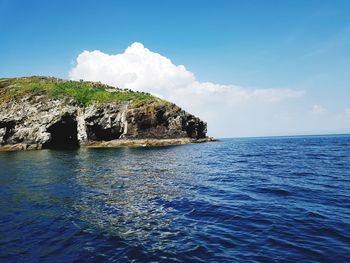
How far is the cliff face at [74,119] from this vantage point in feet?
287

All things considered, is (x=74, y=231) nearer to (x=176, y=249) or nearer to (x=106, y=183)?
(x=176, y=249)

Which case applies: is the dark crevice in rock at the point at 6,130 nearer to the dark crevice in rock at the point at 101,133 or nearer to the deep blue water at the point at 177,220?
the dark crevice in rock at the point at 101,133

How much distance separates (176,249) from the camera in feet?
37.3

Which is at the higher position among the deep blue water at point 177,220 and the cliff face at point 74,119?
the cliff face at point 74,119

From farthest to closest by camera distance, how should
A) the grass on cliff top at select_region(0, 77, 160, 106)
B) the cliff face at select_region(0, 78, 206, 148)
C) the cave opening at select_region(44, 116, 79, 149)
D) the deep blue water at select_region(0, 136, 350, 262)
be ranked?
1. the grass on cliff top at select_region(0, 77, 160, 106)
2. the cave opening at select_region(44, 116, 79, 149)
3. the cliff face at select_region(0, 78, 206, 148)
4. the deep blue water at select_region(0, 136, 350, 262)

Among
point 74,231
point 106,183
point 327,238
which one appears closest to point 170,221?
point 74,231

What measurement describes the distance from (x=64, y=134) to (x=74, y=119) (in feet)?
25.7

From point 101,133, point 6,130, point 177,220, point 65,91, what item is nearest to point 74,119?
point 101,133

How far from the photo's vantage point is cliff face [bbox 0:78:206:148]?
3440 inches

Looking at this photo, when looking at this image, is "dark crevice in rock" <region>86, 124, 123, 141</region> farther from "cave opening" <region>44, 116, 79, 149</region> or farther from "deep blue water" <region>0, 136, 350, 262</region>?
"deep blue water" <region>0, 136, 350, 262</region>

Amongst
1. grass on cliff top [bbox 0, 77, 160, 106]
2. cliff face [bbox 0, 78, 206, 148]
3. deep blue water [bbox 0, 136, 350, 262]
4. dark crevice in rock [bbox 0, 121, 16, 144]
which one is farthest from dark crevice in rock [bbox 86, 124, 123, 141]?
deep blue water [bbox 0, 136, 350, 262]

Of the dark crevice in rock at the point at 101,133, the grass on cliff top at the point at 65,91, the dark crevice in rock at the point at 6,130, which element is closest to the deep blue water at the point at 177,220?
the dark crevice in rock at the point at 101,133

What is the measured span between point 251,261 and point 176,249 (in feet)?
10.1

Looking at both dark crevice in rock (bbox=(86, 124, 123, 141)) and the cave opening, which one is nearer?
the cave opening
